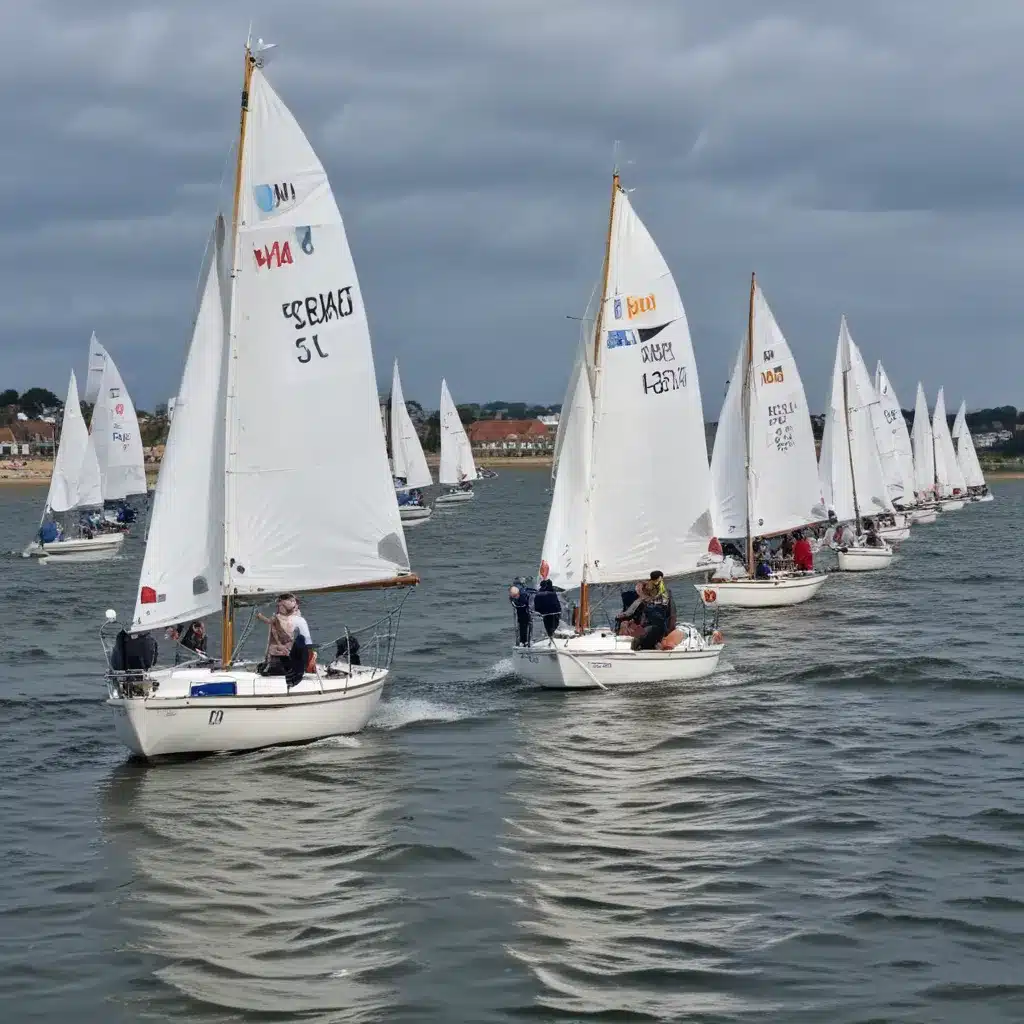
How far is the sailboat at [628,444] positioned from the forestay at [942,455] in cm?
7662

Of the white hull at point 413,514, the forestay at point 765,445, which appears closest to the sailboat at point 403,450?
the white hull at point 413,514

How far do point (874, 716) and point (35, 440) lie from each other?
604 feet

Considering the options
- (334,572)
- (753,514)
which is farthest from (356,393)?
(753,514)

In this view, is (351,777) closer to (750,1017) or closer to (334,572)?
(334,572)

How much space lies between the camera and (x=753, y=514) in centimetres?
3991

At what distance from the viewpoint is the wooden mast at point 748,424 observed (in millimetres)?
39125

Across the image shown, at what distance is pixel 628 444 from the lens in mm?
27203

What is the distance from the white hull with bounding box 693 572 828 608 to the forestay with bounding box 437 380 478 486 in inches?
2451

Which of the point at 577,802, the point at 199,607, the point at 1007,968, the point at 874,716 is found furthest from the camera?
the point at 874,716

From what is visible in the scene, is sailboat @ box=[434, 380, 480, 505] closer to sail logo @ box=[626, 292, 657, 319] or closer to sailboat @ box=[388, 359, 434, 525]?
sailboat @ box=[388, 359, 434, 525]

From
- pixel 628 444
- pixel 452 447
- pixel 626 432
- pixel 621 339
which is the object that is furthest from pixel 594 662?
pixel 452 447

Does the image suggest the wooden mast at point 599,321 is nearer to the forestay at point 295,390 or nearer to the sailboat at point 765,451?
the forestay at point 295,390

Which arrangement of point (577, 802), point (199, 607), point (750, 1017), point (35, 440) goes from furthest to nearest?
point (35, 440), point (199, 607), point (577, 802), point (750, 1017)

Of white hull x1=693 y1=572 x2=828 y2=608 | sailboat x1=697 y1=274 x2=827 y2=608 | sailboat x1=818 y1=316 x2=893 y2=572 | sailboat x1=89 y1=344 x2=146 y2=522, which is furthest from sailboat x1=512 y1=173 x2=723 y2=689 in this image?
sailboat x1=89 y1=344 x2=146 y2=522
